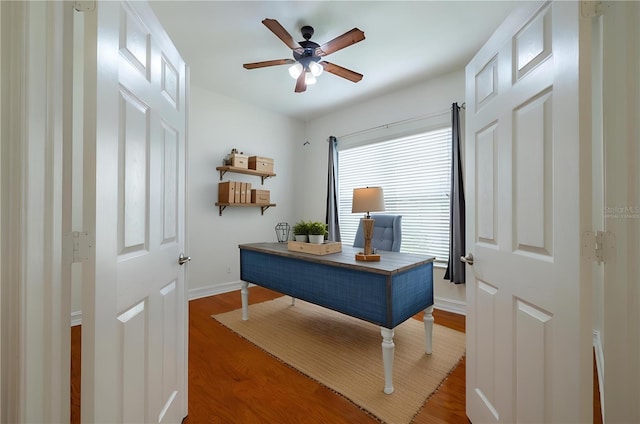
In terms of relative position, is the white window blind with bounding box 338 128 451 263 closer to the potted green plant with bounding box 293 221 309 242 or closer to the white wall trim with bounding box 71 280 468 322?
the white wall trim with bounding box 71 280 468 322

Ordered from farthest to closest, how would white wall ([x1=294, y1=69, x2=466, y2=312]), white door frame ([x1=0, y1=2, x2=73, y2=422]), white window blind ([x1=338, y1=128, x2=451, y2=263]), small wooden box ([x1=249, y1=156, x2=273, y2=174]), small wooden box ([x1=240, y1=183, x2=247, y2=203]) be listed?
small wooden box ([x1=249, y1=156, x2=273, y2=174]) < small wooden box ([x1=240, y1=183, x2=247, y2=203]) < white window blind ([x1=338, y1=128, x2=451, y2=263]) < white wall ([x1=294, y1=69, x2=466, y2=312]) < white door frame ([x1=0, y1=2, x2=73, y2=422])

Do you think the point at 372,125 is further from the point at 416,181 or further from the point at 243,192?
the point at 243,192

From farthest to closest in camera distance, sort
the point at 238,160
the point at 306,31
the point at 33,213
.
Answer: the point at 238,160 → the point at 306,31 → the point at 33,213

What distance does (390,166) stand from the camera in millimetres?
3715

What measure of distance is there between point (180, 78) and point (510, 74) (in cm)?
155

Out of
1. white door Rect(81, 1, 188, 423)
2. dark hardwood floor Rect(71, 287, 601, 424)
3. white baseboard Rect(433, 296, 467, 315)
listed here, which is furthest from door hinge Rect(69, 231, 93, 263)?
white baseboard Rect(433, 296, 467, 315)

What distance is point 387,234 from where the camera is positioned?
2.77 metres

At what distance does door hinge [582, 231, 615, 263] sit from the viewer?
79 cm

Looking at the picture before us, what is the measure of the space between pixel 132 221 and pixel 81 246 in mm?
206

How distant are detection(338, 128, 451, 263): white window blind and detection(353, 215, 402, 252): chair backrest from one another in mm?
830

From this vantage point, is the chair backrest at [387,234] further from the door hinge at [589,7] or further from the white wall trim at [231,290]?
the door hinge at [589,7]

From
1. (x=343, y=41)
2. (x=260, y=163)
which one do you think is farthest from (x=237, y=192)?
(x=343, y=41)

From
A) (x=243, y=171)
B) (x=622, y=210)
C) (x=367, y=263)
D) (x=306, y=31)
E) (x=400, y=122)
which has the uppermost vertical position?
(x=306, y=31)

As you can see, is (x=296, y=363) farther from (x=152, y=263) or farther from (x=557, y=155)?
(x=557, y=155)
